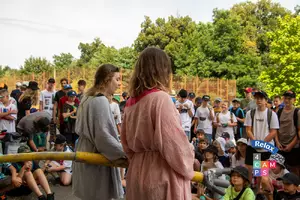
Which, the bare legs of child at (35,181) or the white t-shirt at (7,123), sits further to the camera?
the white t-shirt at (7,123)

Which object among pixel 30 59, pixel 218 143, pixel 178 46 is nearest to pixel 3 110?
pixel 218 143

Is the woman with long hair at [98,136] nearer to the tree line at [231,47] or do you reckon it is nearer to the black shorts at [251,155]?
the black shorts at [251,155]

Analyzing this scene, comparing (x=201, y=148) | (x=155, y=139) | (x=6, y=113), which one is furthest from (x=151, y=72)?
(x=6, y=113)

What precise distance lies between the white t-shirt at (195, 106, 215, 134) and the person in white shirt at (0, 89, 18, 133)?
4768 millimetres

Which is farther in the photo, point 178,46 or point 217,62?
point 178,46

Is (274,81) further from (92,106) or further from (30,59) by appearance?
(92,106)

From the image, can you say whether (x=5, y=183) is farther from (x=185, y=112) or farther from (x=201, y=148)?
(x=185, y=112)

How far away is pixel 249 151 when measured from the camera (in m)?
6.51

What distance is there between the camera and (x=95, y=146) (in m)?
3.18

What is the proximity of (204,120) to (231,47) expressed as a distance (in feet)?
94.4

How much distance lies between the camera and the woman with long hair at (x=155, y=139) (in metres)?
2.44

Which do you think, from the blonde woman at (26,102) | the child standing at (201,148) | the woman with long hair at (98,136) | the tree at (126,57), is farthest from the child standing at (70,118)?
the tree at (126,57)

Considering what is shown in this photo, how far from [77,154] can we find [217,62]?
35044mm

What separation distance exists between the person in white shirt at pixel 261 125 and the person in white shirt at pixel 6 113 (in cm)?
482
